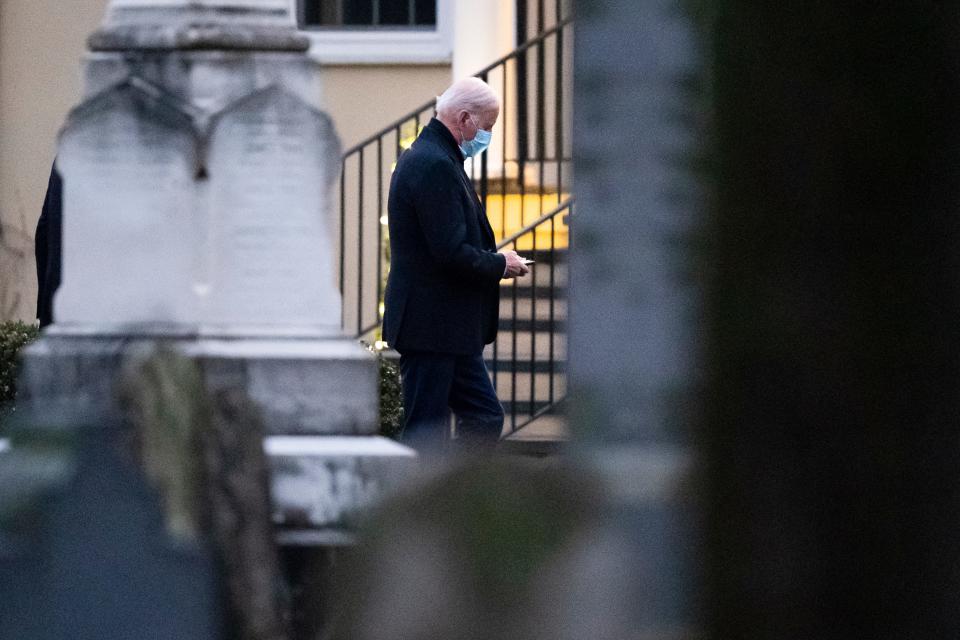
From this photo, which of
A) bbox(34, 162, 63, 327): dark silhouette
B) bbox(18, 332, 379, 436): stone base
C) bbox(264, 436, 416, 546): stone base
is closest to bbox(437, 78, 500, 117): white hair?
bbox(34, 162, 63, 327): dark silhouette

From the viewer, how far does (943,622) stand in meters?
1.23

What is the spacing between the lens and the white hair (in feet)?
20.4

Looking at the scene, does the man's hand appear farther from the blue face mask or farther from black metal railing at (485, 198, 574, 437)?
black metal railing at (485, 198, 574, 437)

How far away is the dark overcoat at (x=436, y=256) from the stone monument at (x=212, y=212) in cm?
218

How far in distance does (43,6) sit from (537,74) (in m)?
3.48

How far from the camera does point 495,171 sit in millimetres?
11211

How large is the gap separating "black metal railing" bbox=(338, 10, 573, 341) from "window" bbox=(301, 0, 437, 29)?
0.87 meters

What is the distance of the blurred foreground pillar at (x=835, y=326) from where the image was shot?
1.21 m

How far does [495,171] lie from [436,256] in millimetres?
5214

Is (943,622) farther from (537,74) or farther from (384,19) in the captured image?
(384,19)

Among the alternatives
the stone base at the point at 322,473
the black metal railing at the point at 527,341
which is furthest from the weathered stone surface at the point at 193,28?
the black metal railing at the point at 527,341

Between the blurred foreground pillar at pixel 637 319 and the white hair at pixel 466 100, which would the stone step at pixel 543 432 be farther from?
the white hair at pixel 466 100

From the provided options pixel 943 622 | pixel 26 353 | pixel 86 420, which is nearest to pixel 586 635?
pixel 943 622

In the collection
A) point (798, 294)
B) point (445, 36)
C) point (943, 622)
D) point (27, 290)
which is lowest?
point (27, 290)
